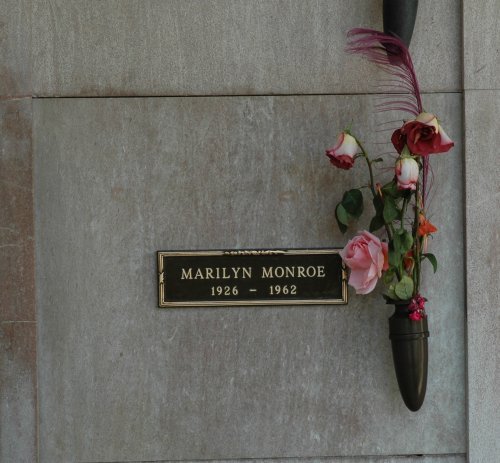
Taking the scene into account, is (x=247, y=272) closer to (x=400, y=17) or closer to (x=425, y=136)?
(x=425, y=136)

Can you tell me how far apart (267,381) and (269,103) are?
1.29 meters

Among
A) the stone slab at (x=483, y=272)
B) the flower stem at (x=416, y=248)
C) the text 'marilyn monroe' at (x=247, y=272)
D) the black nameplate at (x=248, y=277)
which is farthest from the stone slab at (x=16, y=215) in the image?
the stone slab at (x=483, y=272)

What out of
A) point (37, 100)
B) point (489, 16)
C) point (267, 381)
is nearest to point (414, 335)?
point (267, 381)

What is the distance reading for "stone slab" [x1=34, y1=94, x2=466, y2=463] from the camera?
3.17 m

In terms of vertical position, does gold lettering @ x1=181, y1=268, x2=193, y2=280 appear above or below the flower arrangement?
below

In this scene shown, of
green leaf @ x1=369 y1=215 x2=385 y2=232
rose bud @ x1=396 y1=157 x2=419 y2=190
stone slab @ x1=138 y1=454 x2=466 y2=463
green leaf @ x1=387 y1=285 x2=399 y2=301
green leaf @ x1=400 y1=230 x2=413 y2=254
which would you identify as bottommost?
stone slab @ x1=138 y1=454 x2=466 y2=463

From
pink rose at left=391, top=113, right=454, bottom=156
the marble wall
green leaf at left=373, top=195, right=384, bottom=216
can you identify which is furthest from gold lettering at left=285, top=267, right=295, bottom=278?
pink rose at left=391, top=113, right=454, bottom=156

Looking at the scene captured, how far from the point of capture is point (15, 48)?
3158 mm

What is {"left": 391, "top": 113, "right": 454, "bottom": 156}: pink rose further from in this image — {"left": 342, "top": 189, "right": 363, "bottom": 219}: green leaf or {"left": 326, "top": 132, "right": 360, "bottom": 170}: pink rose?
{"left": 342, "top": 189, "right": 363, "bottom": 219}: green leaf

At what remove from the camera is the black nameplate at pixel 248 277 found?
315 cm

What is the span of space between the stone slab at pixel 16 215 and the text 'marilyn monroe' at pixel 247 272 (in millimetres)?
724

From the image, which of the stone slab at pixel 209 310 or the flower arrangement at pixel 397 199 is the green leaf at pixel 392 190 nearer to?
the flower arrangement at pixel 397 199

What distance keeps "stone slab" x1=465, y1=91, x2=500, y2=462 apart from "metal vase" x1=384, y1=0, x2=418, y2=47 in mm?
412

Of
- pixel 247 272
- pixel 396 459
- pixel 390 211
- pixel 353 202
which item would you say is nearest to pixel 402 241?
pixel 390 211
